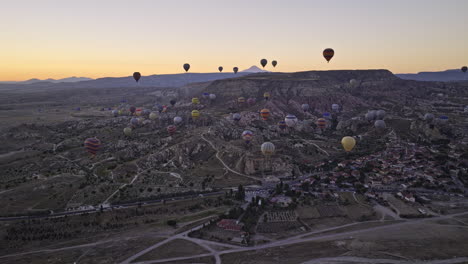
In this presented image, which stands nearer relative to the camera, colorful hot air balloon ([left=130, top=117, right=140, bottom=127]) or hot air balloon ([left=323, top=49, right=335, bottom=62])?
hot air balloon ([left=323, top=49, right=335, bottom=62])

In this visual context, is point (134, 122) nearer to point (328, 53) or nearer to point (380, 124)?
point (328, 53)

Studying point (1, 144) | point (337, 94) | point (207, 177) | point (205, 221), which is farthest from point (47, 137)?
point (337, 94)

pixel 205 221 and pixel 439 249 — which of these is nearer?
pixel 439 249

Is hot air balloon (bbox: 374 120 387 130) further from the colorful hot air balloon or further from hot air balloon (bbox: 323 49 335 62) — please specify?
the colorful hot air balloon

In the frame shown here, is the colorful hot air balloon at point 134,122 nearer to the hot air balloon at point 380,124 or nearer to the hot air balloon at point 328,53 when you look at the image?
the hot air balloon at point 328,53

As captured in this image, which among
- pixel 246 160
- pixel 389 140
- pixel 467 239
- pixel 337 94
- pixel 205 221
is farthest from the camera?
pixel 337 94

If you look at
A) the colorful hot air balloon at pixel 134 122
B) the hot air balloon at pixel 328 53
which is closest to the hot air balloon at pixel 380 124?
the hot air balloon at pixel 328 53

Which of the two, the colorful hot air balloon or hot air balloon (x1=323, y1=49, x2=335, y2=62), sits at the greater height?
hot air balloon (x1=323, y1=49, x2=335, y2=62)

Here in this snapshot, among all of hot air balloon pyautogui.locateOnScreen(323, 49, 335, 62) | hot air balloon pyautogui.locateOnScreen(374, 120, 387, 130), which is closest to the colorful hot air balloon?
hot air balloon pyautogui.locateOnScreen(323, 49, 335, 62)

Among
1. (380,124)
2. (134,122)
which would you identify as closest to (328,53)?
(380,124)

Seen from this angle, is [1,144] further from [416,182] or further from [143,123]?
[416,182]

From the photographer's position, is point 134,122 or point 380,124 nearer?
point 380,124
